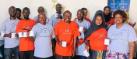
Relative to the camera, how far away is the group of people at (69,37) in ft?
16.4

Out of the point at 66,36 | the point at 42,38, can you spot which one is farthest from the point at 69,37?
the point at 42,38

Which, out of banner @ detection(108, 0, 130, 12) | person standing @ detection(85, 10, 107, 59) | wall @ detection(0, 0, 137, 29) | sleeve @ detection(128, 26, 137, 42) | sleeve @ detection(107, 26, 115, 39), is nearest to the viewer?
sleeve @ detection(128, 26, 137, 42)

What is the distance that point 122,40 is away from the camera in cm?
496

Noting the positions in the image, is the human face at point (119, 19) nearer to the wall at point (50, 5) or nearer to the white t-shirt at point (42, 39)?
the white t-shirt at point (42, 39)

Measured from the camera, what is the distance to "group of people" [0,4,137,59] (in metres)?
5.00

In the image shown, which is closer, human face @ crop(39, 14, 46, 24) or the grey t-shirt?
the grey t-shirt

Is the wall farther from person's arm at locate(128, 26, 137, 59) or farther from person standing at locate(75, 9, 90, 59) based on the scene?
person's arm at locate(128, 26, 137, 59)

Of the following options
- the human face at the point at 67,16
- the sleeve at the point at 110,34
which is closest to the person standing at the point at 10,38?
the human face at the point at 67,16

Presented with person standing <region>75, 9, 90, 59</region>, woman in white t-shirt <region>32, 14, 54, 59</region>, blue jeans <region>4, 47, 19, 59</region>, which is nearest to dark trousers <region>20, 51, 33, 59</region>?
blue jeans <region>4, 47, 19, 59</region>

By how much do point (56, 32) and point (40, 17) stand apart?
0.39 metres

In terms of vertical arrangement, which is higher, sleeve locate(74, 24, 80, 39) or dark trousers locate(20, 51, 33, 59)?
sleeve locate(74, 24, 80, 39)

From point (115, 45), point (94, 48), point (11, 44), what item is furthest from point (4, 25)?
point (115, 45)

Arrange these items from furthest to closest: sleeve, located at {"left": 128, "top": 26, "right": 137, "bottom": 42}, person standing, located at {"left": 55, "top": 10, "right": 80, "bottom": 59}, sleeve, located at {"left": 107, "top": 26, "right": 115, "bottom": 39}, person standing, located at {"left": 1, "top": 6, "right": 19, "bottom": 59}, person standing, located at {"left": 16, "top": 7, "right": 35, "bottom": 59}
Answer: person standing, located at {"left": 1, "top": 6, "right": 19, "bottom": 59}
person standing, located at {"left": 16, "top": 7, "right": 35, "bottom": 59}
person standing, located at {"left": 55, "top": 10, "right": 80, "bottom": 59}
sleeve, located at {"left": 107, "top": 26, "right": 115, "bottom": 39}
sleeve, located at {"left": 128, "top": 26, "right": 137, "bottom": 42}

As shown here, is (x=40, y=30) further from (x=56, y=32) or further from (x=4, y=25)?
(x=4, y=25)
